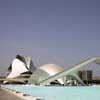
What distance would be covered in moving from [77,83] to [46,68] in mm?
11079

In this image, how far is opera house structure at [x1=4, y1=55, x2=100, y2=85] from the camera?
62969 millimetres

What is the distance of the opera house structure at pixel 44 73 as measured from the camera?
207ft

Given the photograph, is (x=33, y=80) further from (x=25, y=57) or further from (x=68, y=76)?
(x=25, y=57)

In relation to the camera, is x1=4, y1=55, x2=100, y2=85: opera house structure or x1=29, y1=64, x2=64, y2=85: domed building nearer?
x1=4, y1=55, x2=100, y2=85: opera house structure

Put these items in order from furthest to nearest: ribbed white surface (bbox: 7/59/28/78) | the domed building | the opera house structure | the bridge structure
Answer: ribbed white surface (bbox: 7/59/28/78) < the domed building < the opera house structure < the bridge structure

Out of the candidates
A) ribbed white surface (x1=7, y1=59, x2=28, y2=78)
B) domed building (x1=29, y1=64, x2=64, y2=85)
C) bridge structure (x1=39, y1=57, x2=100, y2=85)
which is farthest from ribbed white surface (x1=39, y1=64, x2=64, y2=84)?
ribbed white surface (x1=7, y1=59, x2=28, y2=78)

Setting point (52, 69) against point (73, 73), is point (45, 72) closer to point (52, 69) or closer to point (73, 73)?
point (52, 69)

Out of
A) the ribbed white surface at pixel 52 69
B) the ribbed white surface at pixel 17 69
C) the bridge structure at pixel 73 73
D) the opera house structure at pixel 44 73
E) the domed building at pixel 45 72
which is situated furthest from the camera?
the ribbed white surface at pixel 17 69

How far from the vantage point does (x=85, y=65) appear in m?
64.4

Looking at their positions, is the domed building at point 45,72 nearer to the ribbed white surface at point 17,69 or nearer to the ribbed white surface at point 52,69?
the ribbed white surface at point 52,69

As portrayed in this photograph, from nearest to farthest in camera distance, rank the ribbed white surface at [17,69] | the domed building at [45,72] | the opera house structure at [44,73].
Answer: the opera house structure at [44,73] → the domed building at [45,72] → the ribbed white surface at [17,69]

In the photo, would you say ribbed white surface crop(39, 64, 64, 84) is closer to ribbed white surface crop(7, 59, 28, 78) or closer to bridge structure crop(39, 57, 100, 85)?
bridge structure crop(39, 57, 100, 85)

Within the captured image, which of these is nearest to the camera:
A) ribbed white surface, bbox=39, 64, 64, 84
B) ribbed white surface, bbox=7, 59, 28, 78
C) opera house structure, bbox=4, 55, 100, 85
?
opera house structure, bbox=4, 55, 100, 85

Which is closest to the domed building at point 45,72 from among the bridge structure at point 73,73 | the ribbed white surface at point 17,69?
the bridge structure at point 73,73
